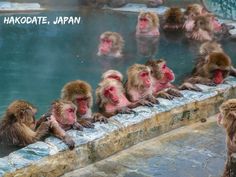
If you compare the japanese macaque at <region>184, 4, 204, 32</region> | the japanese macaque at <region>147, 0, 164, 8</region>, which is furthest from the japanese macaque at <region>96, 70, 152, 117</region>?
the japanese macaque at <region>147, 0, 164, 8</region>

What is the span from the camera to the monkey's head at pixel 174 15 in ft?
40.5

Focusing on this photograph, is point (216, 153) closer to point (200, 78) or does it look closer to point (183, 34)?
point (200, 78)

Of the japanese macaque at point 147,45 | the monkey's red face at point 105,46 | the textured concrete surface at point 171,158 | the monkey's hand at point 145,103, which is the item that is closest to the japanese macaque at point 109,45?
the monkey's red face at point 105,46

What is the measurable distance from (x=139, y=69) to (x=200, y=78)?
0.90 meters

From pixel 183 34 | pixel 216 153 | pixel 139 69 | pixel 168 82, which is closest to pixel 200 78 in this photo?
pixel 168 82

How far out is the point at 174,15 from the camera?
1237 cm

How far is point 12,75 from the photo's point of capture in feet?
32.0

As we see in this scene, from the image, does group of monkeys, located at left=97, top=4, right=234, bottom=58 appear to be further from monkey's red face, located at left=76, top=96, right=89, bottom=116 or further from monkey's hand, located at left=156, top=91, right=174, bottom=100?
monkey's red face, located at left=76, top=96, right=89, bottom=116

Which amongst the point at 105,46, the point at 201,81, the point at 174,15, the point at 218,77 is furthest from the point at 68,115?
the point at 174,15

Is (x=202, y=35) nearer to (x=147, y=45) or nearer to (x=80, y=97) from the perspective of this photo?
(x=147, y=45)

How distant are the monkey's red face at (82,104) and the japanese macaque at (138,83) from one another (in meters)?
0.77

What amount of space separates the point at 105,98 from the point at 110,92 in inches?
4.3

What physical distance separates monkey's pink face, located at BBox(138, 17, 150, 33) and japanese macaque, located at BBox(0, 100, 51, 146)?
17.9 ft

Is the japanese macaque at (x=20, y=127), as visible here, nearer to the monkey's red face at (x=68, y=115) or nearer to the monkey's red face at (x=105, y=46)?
the monkey's red face at (x=68, y=115)
